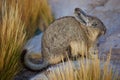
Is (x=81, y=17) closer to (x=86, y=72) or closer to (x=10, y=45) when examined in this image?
(x=10, y=45)

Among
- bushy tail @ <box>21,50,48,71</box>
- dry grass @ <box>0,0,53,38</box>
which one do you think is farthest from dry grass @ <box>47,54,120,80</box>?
dry grass @ <box>0,0,53,38</box>

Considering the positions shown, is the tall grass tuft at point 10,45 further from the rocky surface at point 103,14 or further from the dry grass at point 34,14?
the dry grass at point 34,14

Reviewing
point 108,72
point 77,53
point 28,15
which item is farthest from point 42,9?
point 108,72

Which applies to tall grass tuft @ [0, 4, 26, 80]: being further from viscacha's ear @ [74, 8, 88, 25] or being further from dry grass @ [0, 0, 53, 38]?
dry grass @ [0, 0, 53, 38]

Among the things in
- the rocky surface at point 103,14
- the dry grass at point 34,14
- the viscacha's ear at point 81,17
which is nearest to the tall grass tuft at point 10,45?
the rocky surface at point 103,14

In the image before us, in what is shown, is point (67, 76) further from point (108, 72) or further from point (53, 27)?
point (53, 27)
